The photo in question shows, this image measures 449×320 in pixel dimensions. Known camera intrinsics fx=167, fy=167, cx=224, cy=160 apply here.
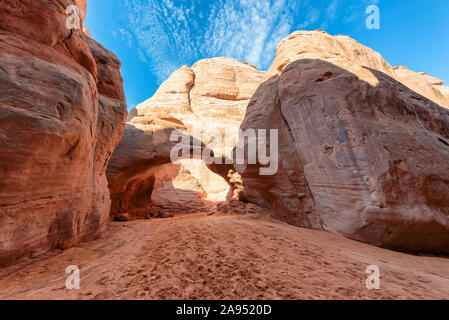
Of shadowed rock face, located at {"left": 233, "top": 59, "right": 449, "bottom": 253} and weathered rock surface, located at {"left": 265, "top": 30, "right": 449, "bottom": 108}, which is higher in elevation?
weathered rock surface, located at {"left": 265, "top": 30, "right": 449, "bottom": 108}

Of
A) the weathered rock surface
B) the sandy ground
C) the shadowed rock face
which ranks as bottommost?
the sandy ground

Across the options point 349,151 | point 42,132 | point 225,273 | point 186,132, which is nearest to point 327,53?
point 349,151

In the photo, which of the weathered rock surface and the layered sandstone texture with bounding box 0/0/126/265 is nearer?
the layered sandstone texture with bounding box 0/0/126/265

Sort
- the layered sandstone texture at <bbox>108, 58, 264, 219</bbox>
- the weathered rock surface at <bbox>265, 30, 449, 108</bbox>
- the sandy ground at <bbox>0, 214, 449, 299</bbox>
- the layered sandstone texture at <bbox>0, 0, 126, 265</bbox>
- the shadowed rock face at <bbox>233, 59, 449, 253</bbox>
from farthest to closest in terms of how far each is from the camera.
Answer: the layered sandstone texture at <bbox>108, 58, 264, 219</bbox> < the weathered rock surface at <bbox>265, 30, 449, 108</bbox> < the shadowed rock face at <bbox>233, 59, 449, 253</bbox> < the layered sandstone texture at <bbox>0, 0, 126, 265</bbox> < the sandy ground at <bbox>0, 214, 449, 299</bbox>

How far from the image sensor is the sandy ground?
161 centimetres

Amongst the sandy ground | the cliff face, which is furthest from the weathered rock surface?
the sandy ground

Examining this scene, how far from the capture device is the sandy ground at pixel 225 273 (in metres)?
1.61

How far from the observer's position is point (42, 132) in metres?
2.46

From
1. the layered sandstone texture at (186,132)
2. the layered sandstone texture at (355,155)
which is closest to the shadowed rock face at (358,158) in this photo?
the layered sandstone texture at (355,155)

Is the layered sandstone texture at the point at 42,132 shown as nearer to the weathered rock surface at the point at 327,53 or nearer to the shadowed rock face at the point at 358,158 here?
the shadowed rock face at the point at 358,158

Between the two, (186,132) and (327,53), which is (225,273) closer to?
(327,53)

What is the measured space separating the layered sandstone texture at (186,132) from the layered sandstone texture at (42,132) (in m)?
5.75

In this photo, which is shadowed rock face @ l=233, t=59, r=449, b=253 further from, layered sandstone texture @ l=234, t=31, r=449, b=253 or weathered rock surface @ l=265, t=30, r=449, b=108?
weathered rock surface @ l=265, t=30, r=449, b=108

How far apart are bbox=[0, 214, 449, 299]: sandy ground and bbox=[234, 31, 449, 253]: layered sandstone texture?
0.94 m
